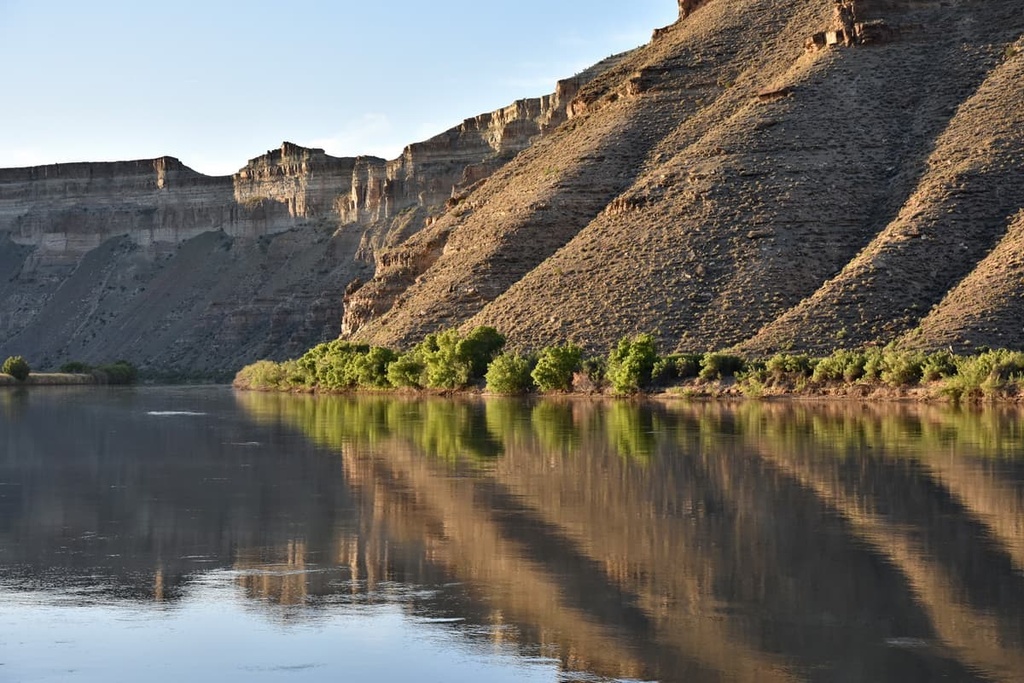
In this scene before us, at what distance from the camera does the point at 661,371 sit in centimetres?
5984

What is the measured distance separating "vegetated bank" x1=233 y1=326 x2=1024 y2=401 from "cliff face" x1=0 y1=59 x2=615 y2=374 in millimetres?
37928

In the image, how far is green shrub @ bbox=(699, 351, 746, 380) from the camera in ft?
192

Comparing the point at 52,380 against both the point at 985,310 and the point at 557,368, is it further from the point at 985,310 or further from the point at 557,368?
the point at 985,310

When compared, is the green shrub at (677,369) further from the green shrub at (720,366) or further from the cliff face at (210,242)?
the cliff face at (210,242)

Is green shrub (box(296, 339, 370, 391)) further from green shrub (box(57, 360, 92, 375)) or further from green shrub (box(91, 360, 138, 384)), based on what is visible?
green shrub (box(57, 360, 92, 375))

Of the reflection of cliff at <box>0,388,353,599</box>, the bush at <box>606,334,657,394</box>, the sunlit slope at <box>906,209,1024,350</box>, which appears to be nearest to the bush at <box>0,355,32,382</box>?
the bush at <box>606,334,657,394</box>

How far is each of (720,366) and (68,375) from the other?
210ft

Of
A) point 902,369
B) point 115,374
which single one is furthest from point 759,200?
point 115,374

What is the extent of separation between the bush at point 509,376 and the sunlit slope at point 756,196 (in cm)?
373

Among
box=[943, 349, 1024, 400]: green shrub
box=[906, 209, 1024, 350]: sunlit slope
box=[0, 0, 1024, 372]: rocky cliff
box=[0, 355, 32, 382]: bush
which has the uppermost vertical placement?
box=[0, 0, 1024, 372]: rocky cliff

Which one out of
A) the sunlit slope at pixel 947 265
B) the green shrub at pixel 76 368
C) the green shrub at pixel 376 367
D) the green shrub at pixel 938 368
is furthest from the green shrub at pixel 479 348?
the green shrub at pixel 76 368

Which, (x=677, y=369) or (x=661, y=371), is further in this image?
(x=677, y=369)

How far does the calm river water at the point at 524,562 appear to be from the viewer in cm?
1284

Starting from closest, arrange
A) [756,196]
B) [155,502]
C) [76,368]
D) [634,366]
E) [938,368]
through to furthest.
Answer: [155,502] < [938,368] < [634,366] < [756,196] < [76,368]
